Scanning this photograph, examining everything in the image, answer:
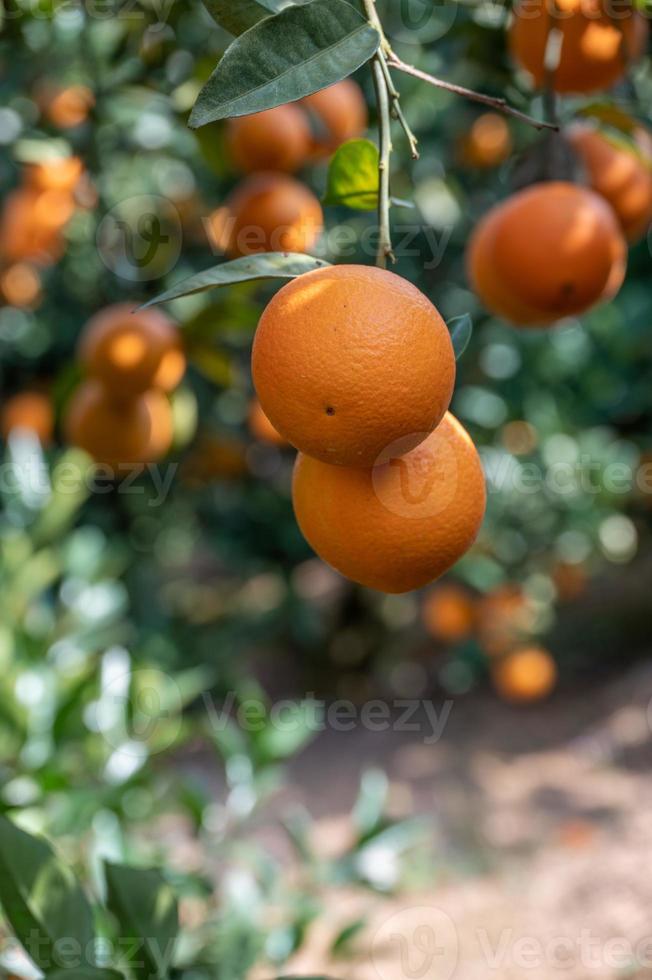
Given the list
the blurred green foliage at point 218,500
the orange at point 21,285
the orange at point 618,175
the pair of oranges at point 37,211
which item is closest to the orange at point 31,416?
the blurred green foliage at point 218,500

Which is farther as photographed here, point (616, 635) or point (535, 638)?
point (616, 635)

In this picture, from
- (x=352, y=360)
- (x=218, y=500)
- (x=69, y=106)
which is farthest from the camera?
(x=218, y=500)

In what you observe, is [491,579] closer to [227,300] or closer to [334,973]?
[334,973]

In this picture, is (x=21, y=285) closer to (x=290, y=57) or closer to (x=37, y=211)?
(x=37, y=211)

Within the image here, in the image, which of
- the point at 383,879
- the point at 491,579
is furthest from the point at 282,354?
the point at 491,579

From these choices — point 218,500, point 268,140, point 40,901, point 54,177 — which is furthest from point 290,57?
point 218,500

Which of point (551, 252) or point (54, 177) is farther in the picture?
point (54, 177)

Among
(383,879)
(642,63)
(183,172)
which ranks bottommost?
(383,879)
